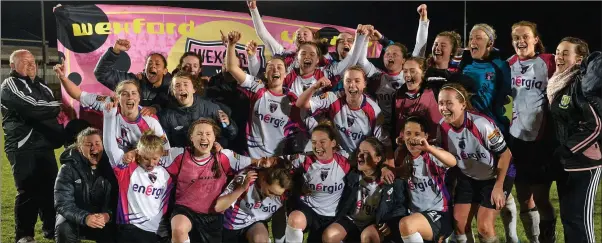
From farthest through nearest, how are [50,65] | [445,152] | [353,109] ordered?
[50,65]
[353,109]
[445,152]

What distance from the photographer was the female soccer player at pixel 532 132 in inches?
187

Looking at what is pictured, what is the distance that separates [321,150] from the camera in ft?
14.8

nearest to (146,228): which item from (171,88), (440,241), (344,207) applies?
(171,88)

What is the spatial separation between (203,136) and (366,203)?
4.11 ft

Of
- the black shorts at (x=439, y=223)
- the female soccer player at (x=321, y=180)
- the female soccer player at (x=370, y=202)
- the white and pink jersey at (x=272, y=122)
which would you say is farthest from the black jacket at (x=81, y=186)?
the black shorts at (x=439, y=223)

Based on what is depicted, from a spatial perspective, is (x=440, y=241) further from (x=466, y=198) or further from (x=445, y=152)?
(x=445, y=152)

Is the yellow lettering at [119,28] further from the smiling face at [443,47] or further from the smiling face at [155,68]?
the smiling face at [443,47]

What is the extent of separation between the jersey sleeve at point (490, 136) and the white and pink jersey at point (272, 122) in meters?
1.36

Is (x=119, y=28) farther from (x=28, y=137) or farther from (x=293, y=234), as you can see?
(x=293, y=234)

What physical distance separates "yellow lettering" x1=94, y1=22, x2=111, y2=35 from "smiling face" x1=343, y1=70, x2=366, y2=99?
2.54 m

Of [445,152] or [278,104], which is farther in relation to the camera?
[278,104]

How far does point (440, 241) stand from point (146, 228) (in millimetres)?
2085

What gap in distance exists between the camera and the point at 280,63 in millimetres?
4824

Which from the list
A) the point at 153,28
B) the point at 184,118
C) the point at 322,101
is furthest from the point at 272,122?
the point at 153,28
